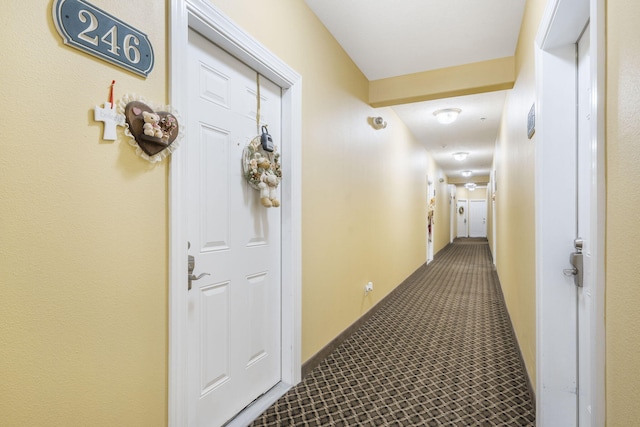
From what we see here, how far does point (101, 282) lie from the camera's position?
105cm

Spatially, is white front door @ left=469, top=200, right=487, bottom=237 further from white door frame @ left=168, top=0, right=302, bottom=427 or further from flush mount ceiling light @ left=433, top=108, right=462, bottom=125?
white door frame @ left=168, top=0, right=302, bottom=427

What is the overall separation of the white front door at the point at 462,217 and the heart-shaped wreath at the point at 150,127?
53.4 ft

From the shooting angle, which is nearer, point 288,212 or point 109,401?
point 109,401

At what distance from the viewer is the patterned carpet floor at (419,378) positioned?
182 centimetres

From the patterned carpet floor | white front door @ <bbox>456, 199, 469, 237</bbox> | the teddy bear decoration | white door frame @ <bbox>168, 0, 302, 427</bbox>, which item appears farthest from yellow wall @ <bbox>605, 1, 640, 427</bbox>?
white front door @ <bbox>456, 199, 469, 237</bbox>

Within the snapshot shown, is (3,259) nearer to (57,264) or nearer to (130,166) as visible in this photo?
(57,264)

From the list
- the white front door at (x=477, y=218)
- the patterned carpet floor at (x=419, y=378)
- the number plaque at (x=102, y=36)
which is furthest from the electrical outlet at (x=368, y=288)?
the white front door at (x=477, y=218)

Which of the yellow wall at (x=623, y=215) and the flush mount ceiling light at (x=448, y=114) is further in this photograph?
the flush mount ceiling light at (x=448, y=114)

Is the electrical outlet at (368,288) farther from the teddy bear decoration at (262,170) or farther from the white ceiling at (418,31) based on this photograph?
the white ceiling at (418,31)

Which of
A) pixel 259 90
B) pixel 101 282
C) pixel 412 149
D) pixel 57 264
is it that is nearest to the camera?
pixel 57 264

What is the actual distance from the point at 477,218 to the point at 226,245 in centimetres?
1622

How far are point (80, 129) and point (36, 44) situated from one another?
234 millimetres

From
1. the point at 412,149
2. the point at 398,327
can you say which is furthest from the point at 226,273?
the point at 412,149

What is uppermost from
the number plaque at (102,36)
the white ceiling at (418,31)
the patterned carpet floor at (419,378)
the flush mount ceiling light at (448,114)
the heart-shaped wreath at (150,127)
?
the white ceiling at (418,31)
